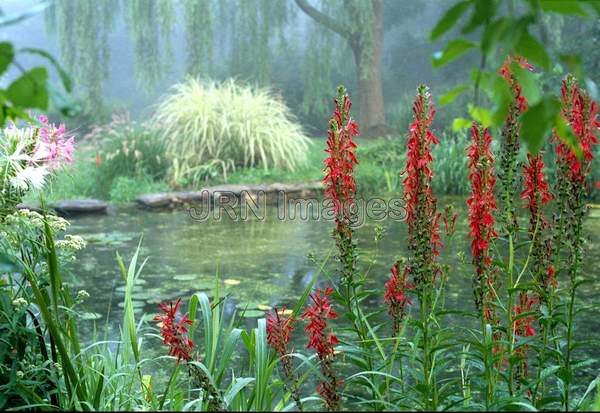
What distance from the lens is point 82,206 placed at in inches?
281

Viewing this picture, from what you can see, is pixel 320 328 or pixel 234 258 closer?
pixel 320 328

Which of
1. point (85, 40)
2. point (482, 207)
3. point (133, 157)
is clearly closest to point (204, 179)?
point (133, 157)

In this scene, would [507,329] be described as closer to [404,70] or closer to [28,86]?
[28,86]

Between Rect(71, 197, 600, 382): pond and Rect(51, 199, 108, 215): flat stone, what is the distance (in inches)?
8.3

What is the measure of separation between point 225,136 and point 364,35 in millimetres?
3984

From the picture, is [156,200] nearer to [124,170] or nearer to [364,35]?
[124,170]

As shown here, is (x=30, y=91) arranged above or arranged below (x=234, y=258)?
A: above

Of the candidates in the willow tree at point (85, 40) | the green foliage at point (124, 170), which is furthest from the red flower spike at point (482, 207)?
the willow tree at point (85, 40)

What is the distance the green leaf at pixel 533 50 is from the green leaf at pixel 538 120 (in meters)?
0.06

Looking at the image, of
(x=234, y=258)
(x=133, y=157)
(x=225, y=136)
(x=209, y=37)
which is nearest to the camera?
(x=234, y=258)

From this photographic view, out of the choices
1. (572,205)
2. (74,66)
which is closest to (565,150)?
(572,205)

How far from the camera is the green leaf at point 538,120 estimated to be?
69 centimetres

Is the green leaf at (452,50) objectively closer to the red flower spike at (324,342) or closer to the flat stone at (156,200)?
the red flower spike at (324,342)

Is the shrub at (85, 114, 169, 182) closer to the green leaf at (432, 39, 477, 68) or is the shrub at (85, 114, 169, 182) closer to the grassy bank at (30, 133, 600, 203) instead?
the grassy bank at (30, 133, 600, 203)
